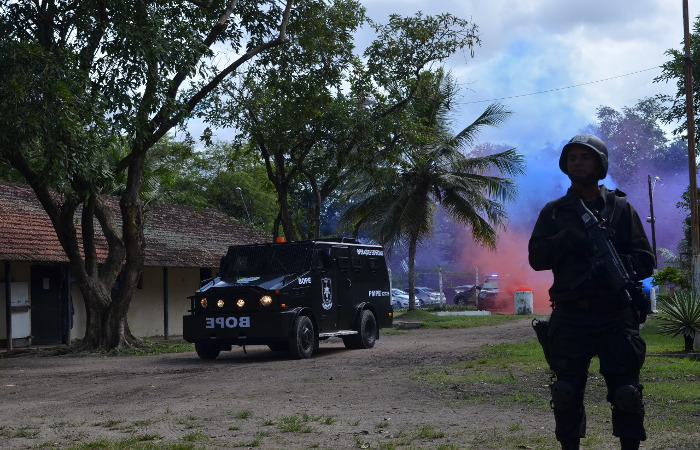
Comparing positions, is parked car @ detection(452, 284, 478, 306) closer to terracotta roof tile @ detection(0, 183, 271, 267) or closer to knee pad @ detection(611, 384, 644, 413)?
terracotta roof tile @ detection(0, 183, 271, 267)

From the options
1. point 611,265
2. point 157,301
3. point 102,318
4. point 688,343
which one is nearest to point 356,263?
point 102,318

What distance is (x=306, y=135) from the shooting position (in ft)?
77.4

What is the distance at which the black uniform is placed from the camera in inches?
191

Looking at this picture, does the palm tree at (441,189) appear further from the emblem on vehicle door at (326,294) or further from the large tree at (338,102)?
the emblem on vehicle door at (326,294)

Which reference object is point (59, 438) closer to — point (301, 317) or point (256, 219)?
point (301, 317)

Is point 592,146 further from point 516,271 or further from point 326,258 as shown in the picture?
point 516,271

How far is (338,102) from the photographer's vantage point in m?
23.0

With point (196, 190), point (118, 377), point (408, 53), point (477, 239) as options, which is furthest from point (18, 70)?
point (196, 190)

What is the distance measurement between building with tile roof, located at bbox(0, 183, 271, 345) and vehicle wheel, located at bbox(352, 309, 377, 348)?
576cm

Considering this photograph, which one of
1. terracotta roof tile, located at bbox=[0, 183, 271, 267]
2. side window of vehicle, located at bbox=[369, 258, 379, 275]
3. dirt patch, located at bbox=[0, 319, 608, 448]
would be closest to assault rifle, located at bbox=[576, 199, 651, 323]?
dirt patch, located at bbox=[0, 319, 608, 448]

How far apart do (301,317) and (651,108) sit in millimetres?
63743

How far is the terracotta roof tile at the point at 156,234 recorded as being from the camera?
20828 millimetres

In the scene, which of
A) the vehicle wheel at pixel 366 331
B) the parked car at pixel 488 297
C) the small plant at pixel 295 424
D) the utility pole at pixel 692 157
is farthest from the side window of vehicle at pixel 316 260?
the parked car at pixel 488 297

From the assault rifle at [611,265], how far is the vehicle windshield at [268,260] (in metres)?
11.1
